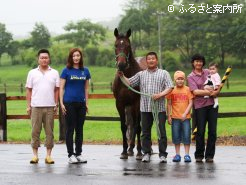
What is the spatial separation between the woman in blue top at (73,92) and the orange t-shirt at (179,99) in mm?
1527

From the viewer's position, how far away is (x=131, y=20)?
127 metres

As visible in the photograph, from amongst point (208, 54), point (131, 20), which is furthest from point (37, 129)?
point (131, 20)

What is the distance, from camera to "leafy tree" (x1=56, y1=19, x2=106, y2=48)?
134250 millimetres

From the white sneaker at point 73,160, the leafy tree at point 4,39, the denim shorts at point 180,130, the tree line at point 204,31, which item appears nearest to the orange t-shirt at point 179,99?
the denim shorts at point 180,130

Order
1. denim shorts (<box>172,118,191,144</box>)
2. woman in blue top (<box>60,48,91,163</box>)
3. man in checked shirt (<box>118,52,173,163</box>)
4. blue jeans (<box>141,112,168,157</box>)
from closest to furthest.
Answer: woman in blue top (<box>60,48,91,163</box>) → man in checked shirt (<box>118,52,173,163</box>) → blue jeans (<box>141,112,168,157</box>) → denim shorts (<box>172,118,191,144</box>)

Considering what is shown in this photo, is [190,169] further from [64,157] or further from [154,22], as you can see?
[154,22]

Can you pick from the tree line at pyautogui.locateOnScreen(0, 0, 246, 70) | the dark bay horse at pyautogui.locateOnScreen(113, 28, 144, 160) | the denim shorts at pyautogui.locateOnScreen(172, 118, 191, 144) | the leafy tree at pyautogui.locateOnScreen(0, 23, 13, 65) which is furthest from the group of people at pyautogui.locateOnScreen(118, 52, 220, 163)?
the leafy tree at pyautogui.locateOnScreen(0, 23, 13, 65)

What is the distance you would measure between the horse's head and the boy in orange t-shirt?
997 millimetres

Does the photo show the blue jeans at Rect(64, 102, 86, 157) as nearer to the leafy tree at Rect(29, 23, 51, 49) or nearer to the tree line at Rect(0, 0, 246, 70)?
the tree line at Rect(0, 0, 246, 70)

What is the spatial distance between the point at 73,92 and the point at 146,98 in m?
1.29

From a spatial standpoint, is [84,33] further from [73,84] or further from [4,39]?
[73,84]

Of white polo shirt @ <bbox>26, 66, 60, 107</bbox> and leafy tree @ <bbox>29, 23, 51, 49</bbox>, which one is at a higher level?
leafy tree @ <bbox>29, 23, 51, 49</bbox>

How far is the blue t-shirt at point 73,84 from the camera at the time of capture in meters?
11.4

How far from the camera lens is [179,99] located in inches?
461
